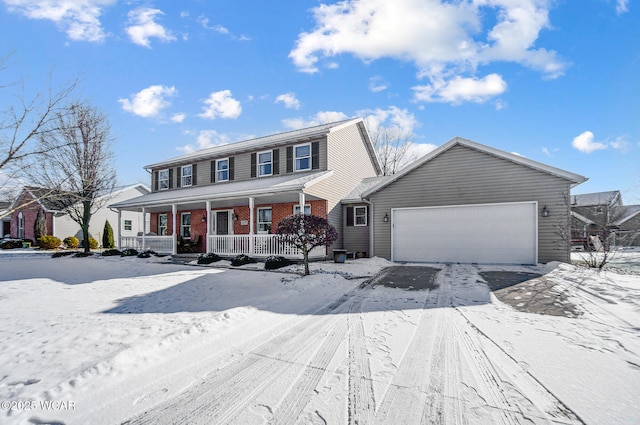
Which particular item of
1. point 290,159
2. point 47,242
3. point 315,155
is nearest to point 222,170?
point 290,159

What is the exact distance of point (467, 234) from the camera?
1192cm

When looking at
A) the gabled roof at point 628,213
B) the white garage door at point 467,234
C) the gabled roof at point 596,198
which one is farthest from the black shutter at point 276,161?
the gabled roof at point 628,213

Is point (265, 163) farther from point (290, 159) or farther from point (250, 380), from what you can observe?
point (250, 380)

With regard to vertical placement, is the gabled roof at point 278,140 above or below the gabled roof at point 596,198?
above

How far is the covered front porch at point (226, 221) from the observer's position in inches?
504

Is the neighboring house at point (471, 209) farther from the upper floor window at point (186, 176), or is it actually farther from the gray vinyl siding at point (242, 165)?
the upper floor window at point (186, 176)

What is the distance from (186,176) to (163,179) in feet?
7.42

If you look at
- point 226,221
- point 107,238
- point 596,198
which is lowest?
point 107,238

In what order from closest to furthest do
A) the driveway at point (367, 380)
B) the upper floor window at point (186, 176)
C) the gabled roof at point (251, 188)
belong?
the driveway at point (367, 380) < the gabled roof at point (251, 188) < the upper floor window at point (186, 176)

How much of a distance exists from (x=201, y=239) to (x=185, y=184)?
3.88 m

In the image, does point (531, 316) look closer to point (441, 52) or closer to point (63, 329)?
point (63, 329)

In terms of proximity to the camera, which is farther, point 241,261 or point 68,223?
point 68,223

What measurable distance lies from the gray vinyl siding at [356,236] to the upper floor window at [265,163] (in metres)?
4.45

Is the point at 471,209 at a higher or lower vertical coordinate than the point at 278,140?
lower
